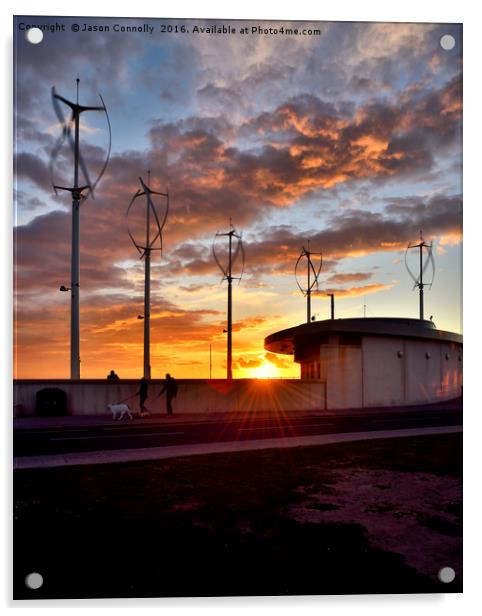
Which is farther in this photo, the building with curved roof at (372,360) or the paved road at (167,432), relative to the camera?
the building with curved roof at (372,360)

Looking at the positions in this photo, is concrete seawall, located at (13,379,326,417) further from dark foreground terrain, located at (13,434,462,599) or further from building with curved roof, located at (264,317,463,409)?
dark foreground terrain, located at (13,434,462,599)

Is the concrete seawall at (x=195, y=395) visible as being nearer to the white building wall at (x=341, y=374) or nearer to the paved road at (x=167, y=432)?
the white building wall at (x=341, y=374)

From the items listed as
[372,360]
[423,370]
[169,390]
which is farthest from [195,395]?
[423,370]

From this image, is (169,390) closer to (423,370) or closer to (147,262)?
(147,262)

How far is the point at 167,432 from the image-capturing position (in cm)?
1809

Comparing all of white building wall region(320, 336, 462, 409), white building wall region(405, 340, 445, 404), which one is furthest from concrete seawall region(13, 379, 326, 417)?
white building wall region(405, 340, 445, 404)

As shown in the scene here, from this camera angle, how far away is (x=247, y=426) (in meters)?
20.4

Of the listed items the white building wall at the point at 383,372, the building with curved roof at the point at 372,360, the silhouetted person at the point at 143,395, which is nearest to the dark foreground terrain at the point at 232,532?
the silhouetted person at the point at 143,395

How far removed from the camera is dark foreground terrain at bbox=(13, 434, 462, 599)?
642cm

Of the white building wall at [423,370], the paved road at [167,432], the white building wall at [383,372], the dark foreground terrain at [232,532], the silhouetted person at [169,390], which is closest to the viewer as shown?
the dark foreground terrain at [232,532]

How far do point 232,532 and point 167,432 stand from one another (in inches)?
437

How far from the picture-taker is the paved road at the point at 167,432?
14.4m

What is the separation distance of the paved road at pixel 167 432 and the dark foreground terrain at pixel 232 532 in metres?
3.81

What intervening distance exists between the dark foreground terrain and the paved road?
3815 millimetres
